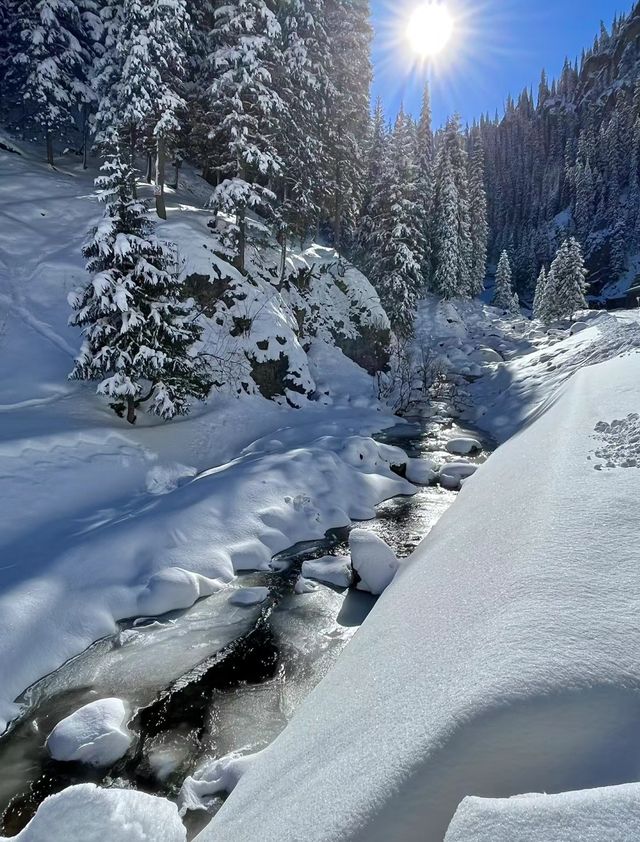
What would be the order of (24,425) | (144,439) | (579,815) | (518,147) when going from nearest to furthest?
(579,815) → (24,425) → (144,439) → (518,147)

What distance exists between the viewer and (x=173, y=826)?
4.03 m

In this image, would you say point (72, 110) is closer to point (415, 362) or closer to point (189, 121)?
point (189, 121)

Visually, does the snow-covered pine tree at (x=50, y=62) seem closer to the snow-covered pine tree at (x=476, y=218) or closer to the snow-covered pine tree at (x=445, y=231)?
the snow-covered pine tree at (x=445, y=231)

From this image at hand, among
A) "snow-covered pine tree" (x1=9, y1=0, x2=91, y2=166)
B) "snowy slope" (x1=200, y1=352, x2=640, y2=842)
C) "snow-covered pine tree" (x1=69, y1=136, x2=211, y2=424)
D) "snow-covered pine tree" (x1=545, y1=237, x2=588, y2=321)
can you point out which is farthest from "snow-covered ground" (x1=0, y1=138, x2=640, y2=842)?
"snow-covered pine tree" (x1=545, y1=237, x2=588, y2=321)

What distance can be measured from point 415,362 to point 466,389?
4320mm

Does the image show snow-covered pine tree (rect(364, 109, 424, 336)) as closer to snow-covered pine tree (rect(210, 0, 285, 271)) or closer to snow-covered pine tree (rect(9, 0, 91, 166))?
snow-covered pine tree (rect(210, 0, 285, 271))

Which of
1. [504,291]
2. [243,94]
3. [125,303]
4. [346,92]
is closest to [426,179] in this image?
[346,92]

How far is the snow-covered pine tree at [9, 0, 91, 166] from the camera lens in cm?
2405

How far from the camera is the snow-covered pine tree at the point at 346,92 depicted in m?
29.5

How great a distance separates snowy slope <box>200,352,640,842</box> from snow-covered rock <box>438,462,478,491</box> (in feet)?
25.6

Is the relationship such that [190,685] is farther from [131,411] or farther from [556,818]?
[131,411]

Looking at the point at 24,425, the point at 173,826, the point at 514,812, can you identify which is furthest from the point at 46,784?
the point at 24,425

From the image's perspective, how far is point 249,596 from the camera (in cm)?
807

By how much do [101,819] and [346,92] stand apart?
36229 mm
